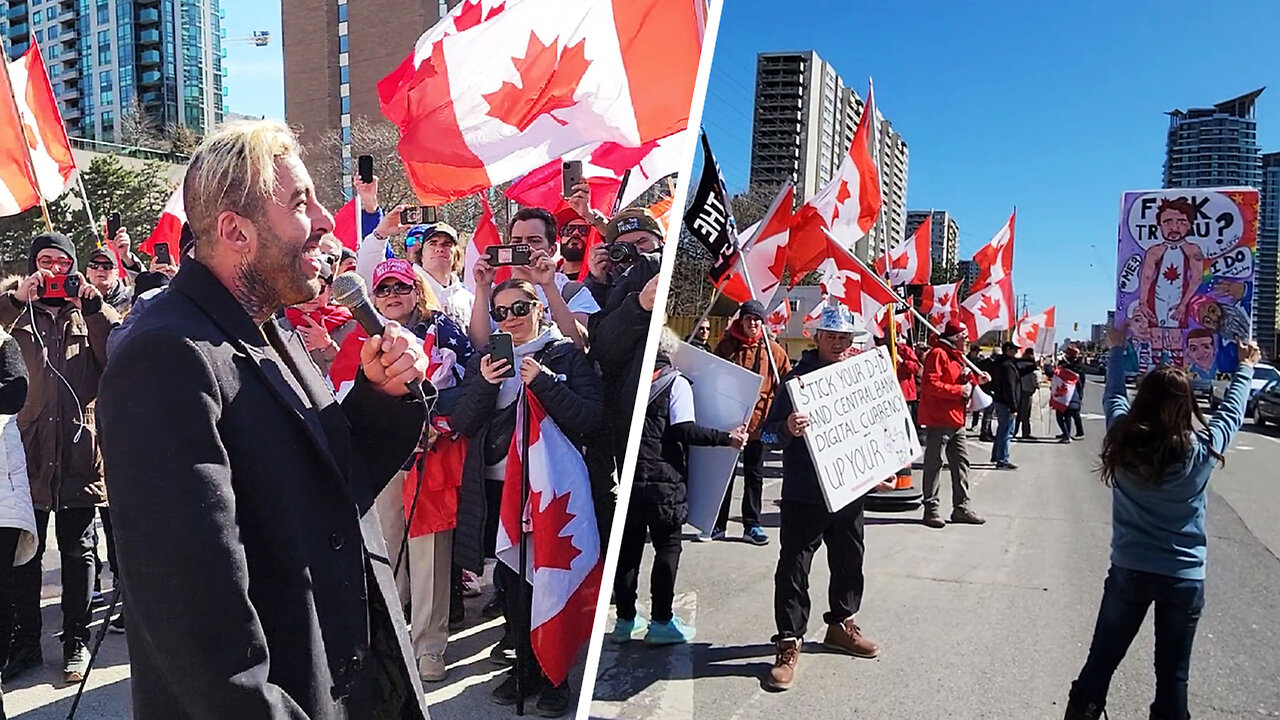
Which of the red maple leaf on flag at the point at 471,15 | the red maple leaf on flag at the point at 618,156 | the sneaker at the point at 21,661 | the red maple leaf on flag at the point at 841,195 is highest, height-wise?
the red maple leaf on flag at the point at 471,15

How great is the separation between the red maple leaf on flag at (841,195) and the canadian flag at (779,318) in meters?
0.22

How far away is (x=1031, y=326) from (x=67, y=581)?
364 centimetres

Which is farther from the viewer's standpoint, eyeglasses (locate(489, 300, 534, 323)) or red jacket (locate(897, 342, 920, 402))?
eyeglasses (locate(489, 300, 534, 323))

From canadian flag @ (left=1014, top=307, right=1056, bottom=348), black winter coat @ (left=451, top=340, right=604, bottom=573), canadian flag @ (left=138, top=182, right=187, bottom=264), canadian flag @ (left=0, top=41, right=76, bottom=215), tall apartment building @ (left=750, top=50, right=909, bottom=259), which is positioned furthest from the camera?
canadian flag @ (left=138, top=182, right=187, bottom=264)

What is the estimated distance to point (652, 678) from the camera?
1.45 meters

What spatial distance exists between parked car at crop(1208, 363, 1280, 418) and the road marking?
0.80 m

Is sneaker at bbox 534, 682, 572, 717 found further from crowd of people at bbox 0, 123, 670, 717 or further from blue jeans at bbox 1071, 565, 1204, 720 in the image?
blue jeans at bbox 1071, 565, 1204, 720

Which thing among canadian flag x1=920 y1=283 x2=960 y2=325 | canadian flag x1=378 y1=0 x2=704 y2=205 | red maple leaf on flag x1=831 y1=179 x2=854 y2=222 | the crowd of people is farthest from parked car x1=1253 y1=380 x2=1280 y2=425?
canadian flag x1=378 y1=0 x2=704 y2=205

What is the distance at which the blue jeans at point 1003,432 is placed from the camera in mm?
1606

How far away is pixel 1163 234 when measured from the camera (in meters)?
1.15

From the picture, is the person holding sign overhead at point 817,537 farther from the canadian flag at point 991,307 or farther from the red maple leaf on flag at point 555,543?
the red maple leaf on flag at point 555,543

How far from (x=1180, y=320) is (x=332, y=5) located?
172 feet

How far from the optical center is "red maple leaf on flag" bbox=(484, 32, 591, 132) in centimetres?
307

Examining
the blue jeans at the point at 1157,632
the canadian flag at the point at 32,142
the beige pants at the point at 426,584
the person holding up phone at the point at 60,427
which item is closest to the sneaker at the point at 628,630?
the blue jeans at the point at 1157,632
